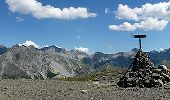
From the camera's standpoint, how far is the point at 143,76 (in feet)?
197

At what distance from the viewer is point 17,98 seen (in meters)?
42.0

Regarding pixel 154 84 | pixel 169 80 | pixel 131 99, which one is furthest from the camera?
pixel 169 80

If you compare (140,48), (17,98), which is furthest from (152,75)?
(17,98)

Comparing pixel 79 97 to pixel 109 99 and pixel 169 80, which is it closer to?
pixel 109 99

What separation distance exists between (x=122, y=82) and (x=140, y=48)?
9219mm

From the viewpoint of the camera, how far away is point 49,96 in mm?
43969

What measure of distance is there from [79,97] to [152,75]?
21.0 meters

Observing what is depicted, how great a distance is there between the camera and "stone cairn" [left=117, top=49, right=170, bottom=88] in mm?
58438

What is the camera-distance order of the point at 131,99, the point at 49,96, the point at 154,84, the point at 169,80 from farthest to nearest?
the point at 169,80
the point at 154,84
the point at 49,96
the point at 131,99

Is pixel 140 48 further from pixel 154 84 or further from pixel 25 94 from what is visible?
pixel 25 94

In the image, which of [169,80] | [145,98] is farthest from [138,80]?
[145,98]

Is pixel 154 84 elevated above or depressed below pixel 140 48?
below

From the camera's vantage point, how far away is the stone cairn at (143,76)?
5844 cm

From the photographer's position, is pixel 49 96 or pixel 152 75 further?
pixel 152 75
